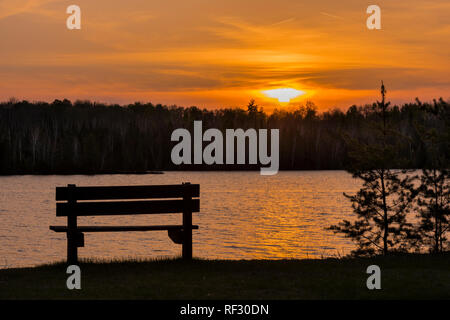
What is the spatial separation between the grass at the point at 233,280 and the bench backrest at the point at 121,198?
1.12 m

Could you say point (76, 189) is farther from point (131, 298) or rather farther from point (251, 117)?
point (251, 117)

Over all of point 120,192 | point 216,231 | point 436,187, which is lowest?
point 216,231

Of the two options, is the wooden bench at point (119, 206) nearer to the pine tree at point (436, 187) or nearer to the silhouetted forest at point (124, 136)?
the pine tree at point (436, 187)

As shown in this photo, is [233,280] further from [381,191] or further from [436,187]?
[381,191]

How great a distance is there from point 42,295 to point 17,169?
377 ft

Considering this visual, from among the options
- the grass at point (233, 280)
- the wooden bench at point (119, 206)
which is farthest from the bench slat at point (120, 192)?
the grass at point (233, 280)

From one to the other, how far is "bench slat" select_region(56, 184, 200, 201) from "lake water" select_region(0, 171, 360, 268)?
11.6m

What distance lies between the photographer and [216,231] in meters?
42.5

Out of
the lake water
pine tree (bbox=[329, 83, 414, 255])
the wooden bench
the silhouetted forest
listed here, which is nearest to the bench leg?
the wooden bench

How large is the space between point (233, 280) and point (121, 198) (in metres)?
3.31

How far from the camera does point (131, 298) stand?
10102mm

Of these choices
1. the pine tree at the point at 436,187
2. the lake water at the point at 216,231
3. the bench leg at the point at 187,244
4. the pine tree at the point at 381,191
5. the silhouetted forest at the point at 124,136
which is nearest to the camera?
the bench leg at the point at 187,244

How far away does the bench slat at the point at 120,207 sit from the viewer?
1330cm

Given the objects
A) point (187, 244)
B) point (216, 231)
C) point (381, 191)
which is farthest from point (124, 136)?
point (187, 244)
